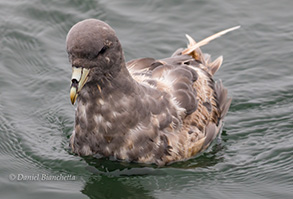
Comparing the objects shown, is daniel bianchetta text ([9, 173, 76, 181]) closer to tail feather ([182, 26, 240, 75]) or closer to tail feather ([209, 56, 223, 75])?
tail feather ([182, 26, 240, 75])

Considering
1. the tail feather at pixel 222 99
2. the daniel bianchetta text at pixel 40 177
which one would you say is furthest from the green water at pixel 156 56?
the tail feather at pixel 222 99

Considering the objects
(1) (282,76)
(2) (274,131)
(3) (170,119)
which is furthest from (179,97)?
(1) (282,76)

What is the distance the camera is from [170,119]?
9.34 metres

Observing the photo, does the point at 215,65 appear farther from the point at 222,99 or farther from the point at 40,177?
the point at 40,177

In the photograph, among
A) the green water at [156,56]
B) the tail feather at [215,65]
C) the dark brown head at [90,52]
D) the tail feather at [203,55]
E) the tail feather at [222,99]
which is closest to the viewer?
the dark brown head at [90,52]

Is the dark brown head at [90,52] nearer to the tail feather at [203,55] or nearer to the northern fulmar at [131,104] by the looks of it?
the northern fulmar at [131,104]

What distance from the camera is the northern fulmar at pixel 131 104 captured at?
8242 mm

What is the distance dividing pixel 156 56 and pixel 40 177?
4.22 meters

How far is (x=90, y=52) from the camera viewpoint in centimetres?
814

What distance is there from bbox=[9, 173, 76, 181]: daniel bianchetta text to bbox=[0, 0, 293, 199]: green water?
0.01 m

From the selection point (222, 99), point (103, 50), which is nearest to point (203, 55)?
point (222, 99)

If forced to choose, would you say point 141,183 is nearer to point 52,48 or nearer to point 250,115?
point 250,115

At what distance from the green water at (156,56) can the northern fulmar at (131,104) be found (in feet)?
0.89

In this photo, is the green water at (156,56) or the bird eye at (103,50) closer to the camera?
the bird eye at (103,50)
